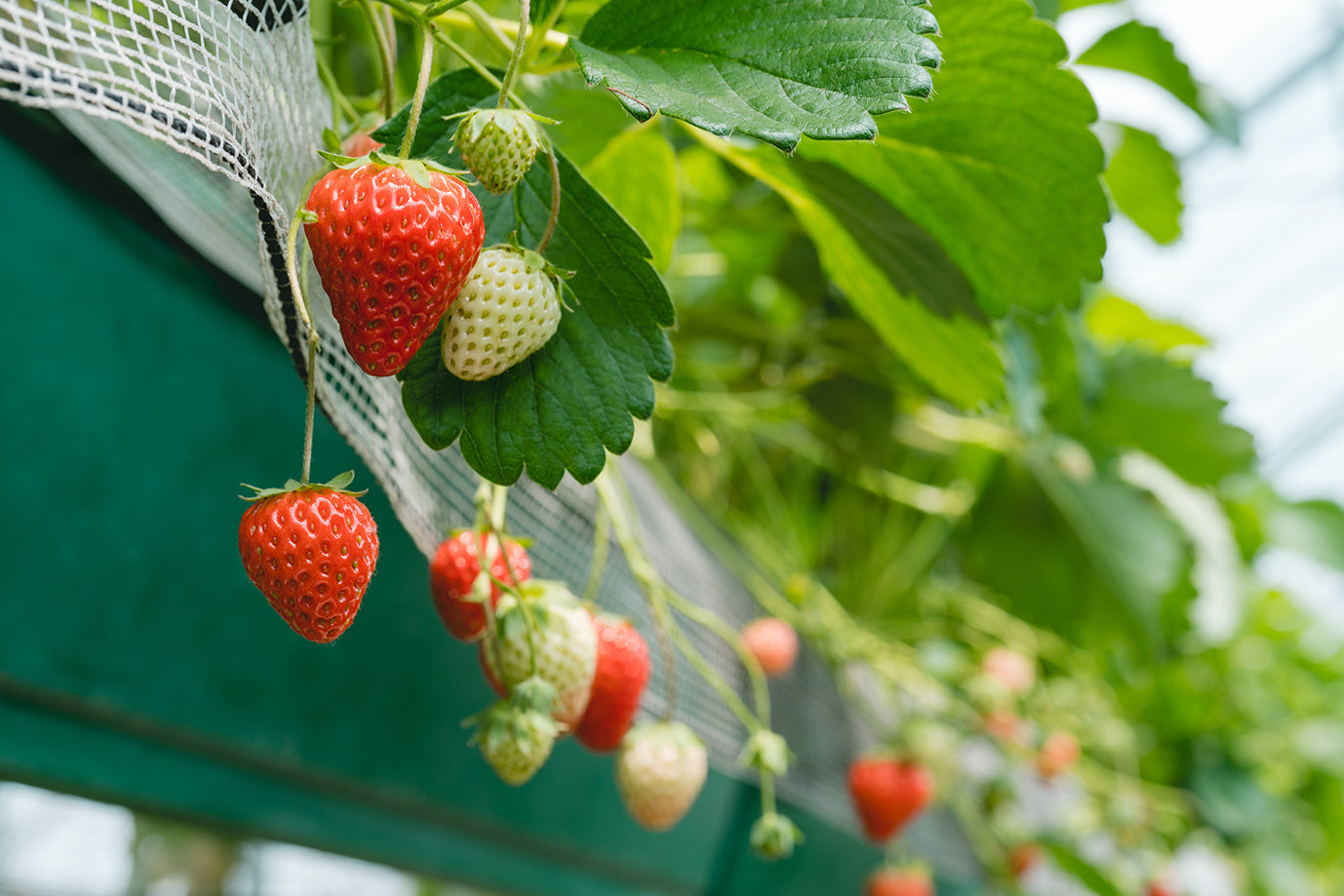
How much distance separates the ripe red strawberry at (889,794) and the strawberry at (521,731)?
0.57 m

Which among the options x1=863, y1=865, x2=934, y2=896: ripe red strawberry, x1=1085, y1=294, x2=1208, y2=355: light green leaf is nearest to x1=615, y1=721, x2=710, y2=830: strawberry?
x1=863, y1=865, x2=934, y2=896: ripe red strawberry

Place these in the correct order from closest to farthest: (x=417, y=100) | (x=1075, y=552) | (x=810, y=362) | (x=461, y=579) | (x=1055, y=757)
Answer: (x=417, y=100) < (x=461, y=579) < (x=810, y=362) < (x=1075, y=552) < (x=1055, y=757)

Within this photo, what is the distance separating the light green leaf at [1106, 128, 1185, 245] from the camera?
0.78m

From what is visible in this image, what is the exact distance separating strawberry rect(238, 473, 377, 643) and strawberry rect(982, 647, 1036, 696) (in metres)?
0.96

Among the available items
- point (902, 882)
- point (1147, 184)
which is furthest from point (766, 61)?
point (902, 882)

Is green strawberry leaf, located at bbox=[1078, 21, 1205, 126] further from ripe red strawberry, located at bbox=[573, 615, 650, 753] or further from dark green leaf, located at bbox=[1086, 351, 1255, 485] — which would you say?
ripe red strawberry, located at bbox=[573, 615, 650, 753]

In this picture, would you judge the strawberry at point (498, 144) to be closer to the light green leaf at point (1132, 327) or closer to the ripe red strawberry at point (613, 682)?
the ripe red strawberry at point (613, 682)

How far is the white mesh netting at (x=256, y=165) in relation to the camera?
24 centimetres

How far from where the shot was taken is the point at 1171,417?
0.97m

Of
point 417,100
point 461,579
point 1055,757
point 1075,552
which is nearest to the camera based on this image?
point 417,100

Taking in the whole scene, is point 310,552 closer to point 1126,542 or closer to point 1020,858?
point 1126,542

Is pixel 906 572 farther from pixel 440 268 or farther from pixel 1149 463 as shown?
pixel 440 268

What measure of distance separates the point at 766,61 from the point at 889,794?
70 cm

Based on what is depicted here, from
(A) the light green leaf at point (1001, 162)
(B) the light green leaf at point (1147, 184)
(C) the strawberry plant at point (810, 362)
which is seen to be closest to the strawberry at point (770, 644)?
(C) the strawberry plant at point (810, 362)
